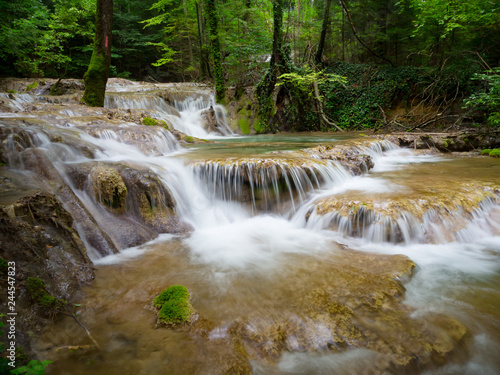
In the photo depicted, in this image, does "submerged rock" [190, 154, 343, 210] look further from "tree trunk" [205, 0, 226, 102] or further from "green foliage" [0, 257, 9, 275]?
"tree trunk" [205, 0, 226, 102]

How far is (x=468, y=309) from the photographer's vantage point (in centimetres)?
262

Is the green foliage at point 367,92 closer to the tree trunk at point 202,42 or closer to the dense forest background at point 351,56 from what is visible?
the dense forest background at point 351,56

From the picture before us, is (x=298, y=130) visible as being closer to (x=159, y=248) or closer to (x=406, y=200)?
(x=406, y=200)

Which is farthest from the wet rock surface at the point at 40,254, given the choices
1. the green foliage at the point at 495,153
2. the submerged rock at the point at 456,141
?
the green foliage at the point at 495,153

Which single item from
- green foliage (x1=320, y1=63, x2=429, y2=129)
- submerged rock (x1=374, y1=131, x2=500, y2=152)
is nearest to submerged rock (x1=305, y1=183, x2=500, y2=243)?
submerged rock (x1=374, y1=131, x2=500, y2=152)

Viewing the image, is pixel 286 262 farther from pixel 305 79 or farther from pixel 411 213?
pixel 305 79

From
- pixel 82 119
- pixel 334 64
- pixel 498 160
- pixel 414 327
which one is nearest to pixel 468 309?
pixel 414 327

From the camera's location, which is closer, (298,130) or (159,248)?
(159,248)

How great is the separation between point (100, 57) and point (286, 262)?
31.0 ft

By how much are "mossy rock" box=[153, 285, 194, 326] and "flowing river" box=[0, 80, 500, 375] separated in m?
0.10

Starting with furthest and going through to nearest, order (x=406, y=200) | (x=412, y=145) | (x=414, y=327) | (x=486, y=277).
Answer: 1. (x=412, y=145)
2. (x=406, y=200)
3. (x=486, y=277)
4. (x=414, y=327)

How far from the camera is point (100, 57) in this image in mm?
8922

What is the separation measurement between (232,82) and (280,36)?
17.8ft

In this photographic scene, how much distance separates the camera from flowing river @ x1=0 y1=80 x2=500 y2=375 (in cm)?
213
